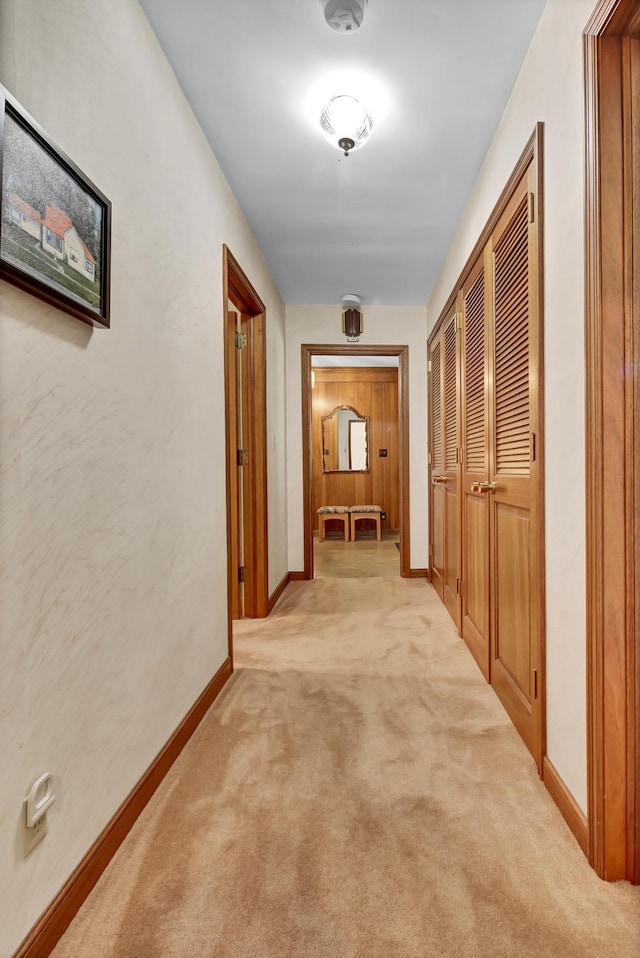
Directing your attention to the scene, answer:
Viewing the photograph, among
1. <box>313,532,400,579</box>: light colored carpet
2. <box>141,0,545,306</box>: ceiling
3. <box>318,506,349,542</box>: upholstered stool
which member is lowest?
<box>313,532,400,579</box>: light colored carpet

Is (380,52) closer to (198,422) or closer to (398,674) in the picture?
(198,422)

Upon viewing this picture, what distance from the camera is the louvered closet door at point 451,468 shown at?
9.87 feet

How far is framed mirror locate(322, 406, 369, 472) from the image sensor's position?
7.19 metres

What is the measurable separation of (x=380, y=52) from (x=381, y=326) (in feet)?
8.93

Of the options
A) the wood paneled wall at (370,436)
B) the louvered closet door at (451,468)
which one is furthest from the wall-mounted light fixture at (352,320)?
the wood paneled wall at (370,436)

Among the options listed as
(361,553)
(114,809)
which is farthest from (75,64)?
(361,553)

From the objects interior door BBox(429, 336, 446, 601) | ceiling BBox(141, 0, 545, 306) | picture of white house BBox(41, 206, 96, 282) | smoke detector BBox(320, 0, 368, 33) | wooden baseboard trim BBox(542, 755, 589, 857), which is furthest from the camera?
interior door BBox(429, 336, 446, 601)

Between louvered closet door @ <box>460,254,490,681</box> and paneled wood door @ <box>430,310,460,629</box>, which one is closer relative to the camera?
louvered closet door @ <box>460,254,490,681</box>

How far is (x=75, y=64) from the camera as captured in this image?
3.68ft

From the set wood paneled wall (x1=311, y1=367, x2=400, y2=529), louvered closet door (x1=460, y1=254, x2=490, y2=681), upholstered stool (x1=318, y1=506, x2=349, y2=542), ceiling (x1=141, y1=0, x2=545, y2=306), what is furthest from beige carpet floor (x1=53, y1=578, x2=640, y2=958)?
wood paneled wall (x1=311, y1=367, x2=400, y2=529)

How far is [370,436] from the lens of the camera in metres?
7.18

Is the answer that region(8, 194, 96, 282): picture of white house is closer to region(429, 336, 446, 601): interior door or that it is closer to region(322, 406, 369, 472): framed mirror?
region(429, 336, 446, 601): interior door

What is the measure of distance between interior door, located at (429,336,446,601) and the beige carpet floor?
5.32 feet

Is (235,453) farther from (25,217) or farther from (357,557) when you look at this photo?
(357,557)
